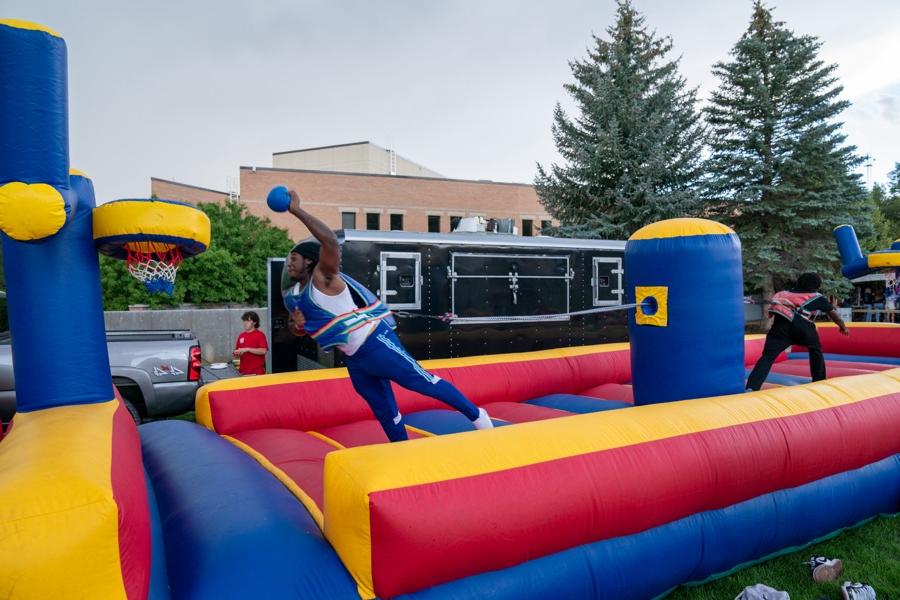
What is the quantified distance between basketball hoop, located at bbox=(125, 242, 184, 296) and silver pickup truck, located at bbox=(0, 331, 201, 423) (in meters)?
3.52

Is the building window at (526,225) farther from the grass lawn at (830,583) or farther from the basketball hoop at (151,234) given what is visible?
the basketball hoop at (151,234)

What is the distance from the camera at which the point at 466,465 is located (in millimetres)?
2498

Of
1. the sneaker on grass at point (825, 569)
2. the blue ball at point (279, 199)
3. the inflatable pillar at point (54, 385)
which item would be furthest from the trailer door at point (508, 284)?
the inflatable pillar at point (54, 385)

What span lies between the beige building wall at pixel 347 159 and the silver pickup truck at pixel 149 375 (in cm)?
3069

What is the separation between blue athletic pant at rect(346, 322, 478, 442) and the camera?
3.43 m

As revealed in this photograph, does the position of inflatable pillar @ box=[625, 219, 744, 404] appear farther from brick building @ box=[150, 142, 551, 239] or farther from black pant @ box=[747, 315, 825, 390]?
brick building @ box=[150, 142, 551, 239]

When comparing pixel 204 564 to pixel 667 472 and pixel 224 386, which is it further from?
pixel 224 386

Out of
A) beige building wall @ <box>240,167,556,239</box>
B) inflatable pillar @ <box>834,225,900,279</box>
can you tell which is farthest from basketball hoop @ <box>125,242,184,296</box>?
beige building wall @ <box>240,167,556,239</box>

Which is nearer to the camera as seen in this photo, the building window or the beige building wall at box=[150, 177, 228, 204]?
the beige building wall at box=[150, 177, 228, 204]

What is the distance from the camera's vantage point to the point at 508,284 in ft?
22.4

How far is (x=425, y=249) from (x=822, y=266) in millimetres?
16478

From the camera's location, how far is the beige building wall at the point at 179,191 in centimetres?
3196

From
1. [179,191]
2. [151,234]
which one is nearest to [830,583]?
[151,234]

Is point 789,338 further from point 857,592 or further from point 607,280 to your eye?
point 857,592
